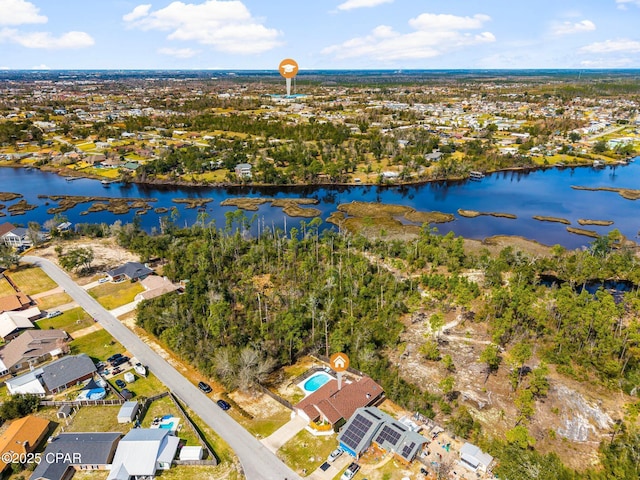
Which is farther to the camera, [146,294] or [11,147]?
[11,147]

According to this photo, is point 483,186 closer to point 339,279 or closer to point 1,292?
point 339,279

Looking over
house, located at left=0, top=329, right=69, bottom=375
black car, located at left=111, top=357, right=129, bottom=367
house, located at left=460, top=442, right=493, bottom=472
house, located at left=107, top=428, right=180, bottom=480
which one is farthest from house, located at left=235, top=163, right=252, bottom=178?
house, located at left=460, top=442, right=493, bottom=472

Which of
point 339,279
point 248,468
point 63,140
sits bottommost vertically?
point 248,468

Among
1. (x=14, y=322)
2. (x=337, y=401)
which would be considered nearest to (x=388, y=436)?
(x=337, y=401)

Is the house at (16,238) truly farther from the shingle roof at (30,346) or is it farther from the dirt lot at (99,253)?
the shingle roof at (30,346)

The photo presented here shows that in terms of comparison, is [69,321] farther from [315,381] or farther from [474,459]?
[474,459]

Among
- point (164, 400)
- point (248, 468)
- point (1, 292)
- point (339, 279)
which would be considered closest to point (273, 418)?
point (248, 468)

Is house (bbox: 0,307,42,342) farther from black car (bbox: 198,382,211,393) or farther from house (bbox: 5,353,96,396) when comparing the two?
black car (bbox: 198,382,211,393)
